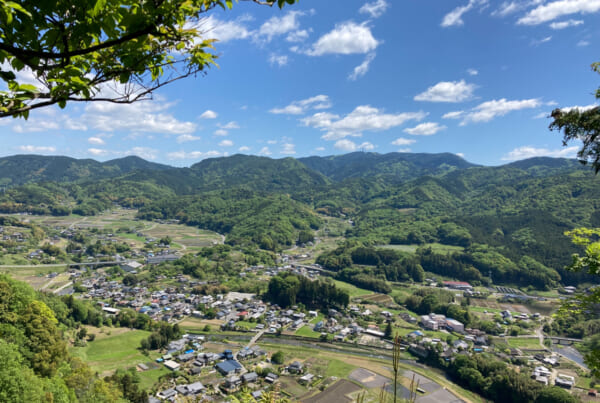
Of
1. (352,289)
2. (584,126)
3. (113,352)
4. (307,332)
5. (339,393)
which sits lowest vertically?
(352,289)

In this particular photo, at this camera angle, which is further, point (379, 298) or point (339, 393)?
point (379, 298)

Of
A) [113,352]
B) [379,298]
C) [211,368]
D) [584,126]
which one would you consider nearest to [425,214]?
[379,298]

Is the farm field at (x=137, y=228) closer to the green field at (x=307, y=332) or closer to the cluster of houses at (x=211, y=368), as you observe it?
the green field at (x=307, y=332)

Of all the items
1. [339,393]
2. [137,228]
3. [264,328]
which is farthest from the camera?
[137,228]

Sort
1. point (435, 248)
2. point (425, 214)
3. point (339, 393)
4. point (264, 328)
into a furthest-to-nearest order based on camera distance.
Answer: point (425, 214) → point (435, 248) → point (264, 328) → point (339, 393)

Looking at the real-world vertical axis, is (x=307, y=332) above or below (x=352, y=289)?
above

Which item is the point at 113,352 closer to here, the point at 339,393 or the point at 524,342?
the point at 339,393

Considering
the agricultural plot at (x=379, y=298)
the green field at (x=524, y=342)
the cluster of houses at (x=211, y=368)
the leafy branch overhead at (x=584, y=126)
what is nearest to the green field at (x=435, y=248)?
the agricultural plot at (x=379, y=298)

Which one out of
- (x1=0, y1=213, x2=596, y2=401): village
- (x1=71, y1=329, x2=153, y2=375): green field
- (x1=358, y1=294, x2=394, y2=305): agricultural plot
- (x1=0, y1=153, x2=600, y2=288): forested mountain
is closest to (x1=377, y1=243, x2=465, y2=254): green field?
(x1=0, y1=153, x2=600, y2=288): forested mountain

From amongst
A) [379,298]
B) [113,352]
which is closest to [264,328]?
[113,352]
